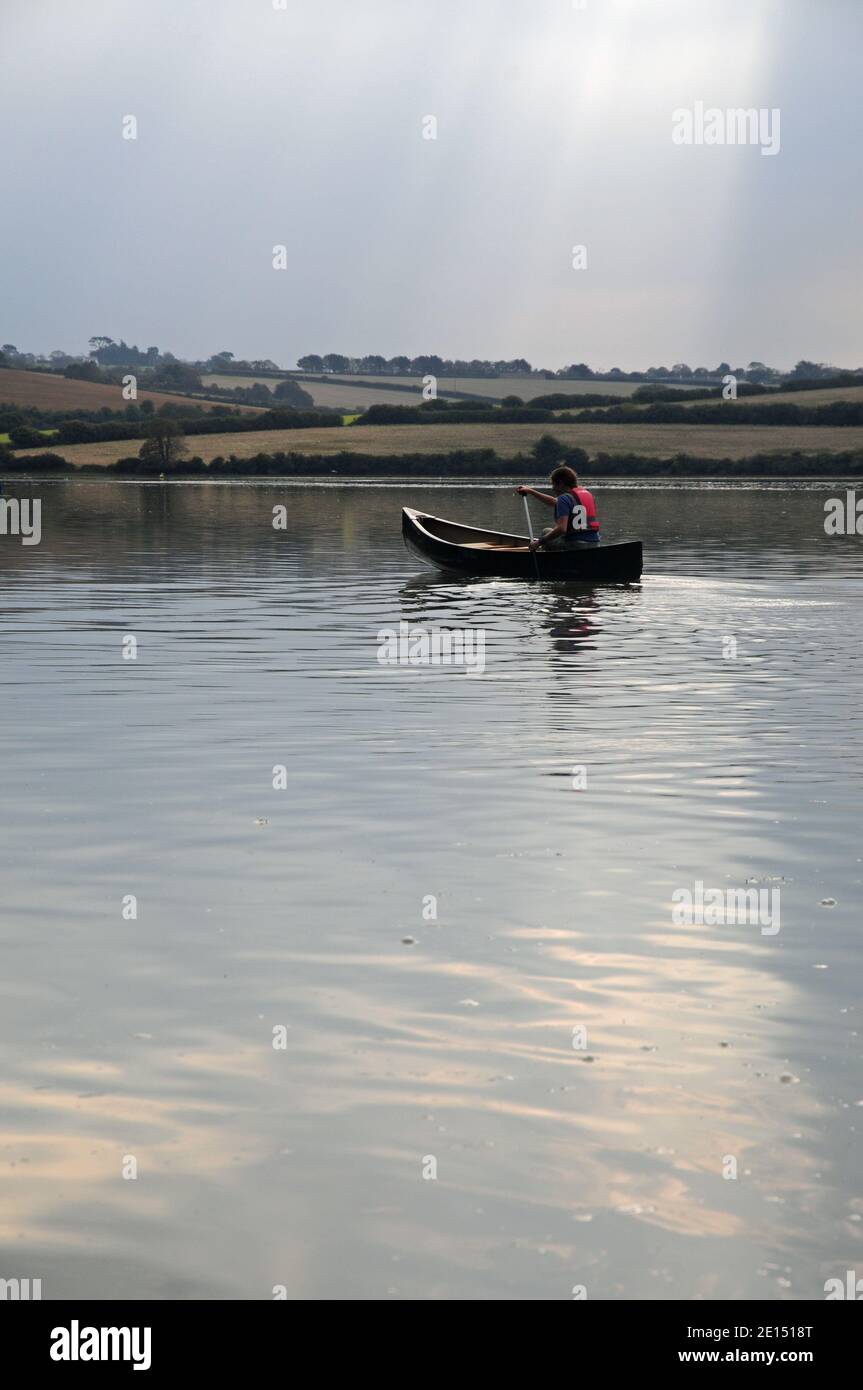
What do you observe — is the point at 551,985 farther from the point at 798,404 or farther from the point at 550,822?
the point at 798,404

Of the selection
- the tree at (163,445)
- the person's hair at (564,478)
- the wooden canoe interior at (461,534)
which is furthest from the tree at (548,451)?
the person's hair at (564,478)

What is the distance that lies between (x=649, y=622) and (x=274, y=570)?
503 inches

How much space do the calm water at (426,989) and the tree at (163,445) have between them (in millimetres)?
100856

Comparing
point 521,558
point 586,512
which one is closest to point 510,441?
point 521,558

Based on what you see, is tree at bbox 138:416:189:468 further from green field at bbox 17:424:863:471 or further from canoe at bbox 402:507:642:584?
canoe at bbox 402:507:642:584

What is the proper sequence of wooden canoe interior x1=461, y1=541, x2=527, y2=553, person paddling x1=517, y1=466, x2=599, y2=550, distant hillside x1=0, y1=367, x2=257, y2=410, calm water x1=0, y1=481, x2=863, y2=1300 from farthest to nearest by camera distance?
distant hillside x1=0, y1=367, x2=257, y2=410, wooden canoe interior x1=461, y1=541, x2=527, y2=553, person paddling x1=517, y1=466, x2=599, y2=550, calm water x1=0, y1=481, x2=863, y2=1300

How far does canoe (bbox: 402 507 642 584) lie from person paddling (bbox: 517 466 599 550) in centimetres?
23

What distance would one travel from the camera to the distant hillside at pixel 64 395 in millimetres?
146250

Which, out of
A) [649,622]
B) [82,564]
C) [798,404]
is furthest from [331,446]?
[649,622]

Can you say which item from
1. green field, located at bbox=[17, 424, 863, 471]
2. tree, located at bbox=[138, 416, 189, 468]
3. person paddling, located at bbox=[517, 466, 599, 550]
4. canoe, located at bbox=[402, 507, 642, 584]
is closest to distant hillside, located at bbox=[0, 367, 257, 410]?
green field, located at bbox=[17, 424, 863, 471]

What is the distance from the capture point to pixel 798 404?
130m

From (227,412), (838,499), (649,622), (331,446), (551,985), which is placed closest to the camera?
(551,985)

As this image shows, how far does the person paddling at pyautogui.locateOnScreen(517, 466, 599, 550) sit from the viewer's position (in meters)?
29.5
